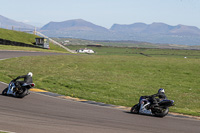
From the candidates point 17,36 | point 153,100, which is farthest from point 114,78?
point 17,36

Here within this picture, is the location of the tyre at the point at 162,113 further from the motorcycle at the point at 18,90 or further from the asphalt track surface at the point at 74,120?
the motorcycle at the point at 18,90

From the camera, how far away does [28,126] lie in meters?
11.2

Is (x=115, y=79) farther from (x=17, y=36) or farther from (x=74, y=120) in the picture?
(x=17, y=36)

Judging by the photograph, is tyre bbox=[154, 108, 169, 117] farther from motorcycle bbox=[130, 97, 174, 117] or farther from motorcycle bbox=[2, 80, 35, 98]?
motorcycle bbox=[2, 80, 35, 98]

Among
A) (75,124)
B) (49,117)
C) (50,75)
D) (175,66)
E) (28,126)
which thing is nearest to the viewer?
(28,126)

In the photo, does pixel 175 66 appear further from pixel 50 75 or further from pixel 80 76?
pixel 50 75

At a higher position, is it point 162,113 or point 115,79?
point 115,79

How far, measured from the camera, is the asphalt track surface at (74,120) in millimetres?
11391

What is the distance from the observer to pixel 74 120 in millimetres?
12938

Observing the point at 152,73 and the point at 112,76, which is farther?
the point at 152,73

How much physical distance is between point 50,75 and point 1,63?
727cm

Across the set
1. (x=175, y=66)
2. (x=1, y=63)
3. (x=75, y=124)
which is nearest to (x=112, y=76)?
(x=175, y=66)

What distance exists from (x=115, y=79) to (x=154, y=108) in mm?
12110

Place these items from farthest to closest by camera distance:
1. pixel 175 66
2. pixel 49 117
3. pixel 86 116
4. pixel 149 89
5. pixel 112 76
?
pixel 175 66 → pixel 112 76 → pixel 149 89 → pixel 86 116 → pixel 49 117
